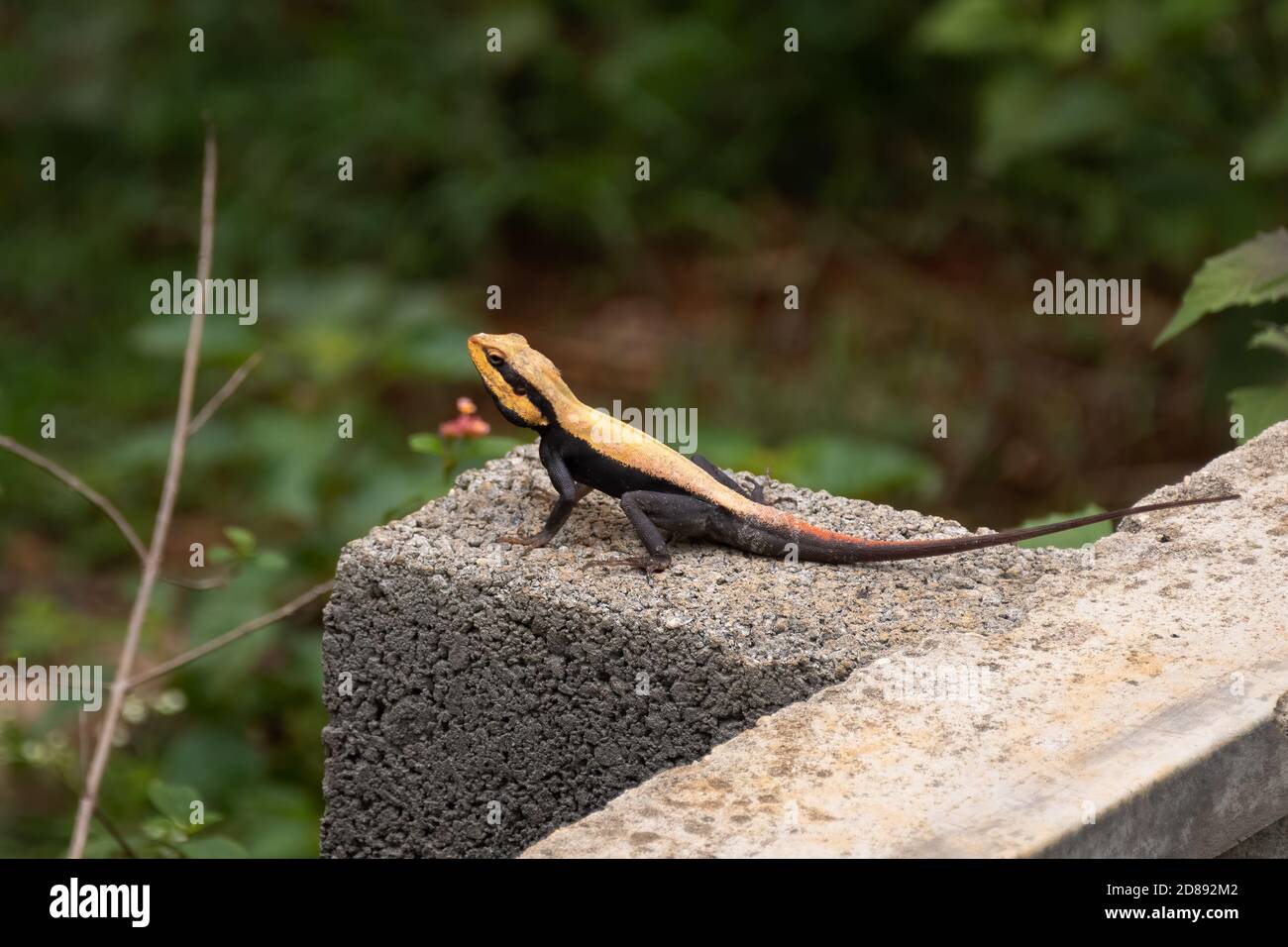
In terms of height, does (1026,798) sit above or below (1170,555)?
below

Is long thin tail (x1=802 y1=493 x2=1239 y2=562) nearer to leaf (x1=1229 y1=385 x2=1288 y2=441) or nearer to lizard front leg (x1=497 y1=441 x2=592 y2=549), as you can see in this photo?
lizard front leg (x1=497 y1=441 x2=592 y2=549)

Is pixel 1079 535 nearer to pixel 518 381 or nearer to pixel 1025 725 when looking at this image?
pixel 1025 725

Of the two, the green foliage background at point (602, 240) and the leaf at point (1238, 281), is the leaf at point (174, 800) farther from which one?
the leaf at point (1238, 281)

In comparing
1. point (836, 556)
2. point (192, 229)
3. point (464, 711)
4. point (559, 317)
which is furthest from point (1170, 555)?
point (192, 229)

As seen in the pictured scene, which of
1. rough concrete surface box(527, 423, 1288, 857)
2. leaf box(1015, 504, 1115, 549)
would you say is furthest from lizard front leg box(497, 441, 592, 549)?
leaf box(1015, 504, 1115, 549)

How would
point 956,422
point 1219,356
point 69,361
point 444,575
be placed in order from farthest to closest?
point 69,361
point 956,422
point 1219,356
point 444,575

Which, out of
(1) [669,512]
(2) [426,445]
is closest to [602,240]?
(2) [426,445]

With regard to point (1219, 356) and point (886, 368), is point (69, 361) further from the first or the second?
point (1219, 356)
